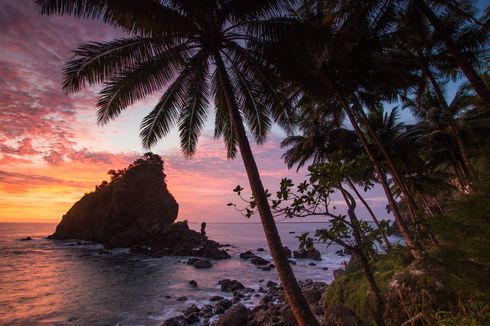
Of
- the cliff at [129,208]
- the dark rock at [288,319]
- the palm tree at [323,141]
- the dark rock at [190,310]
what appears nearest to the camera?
the dark rock at [288,319]

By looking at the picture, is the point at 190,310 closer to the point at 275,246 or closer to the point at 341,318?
the point at 341,318

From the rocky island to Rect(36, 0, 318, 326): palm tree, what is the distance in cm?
4133

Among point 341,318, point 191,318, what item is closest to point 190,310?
point 191,318

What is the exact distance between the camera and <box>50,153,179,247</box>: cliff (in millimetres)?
55906

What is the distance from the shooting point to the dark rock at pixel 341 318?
944 cm

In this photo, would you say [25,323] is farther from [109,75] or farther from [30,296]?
[109,75]

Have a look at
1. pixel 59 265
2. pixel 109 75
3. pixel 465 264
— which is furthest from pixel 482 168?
pixel 59 265

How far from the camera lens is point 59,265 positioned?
3481 centimetres

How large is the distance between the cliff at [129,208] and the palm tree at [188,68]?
47.6 m

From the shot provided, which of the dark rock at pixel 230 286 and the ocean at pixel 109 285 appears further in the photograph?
the dark rock at pixel 230 286

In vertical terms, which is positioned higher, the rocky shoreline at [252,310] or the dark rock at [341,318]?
the dark rock at [341,318]

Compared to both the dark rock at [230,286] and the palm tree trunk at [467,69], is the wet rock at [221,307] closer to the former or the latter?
the dark rock at [230,286]

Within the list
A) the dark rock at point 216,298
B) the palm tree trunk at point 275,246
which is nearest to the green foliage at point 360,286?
the palm tree trunk at point 275,246

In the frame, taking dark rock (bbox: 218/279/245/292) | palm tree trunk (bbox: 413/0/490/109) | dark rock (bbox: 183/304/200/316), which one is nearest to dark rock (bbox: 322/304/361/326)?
palm tree trunk (bbox: 413/0/490/109)
